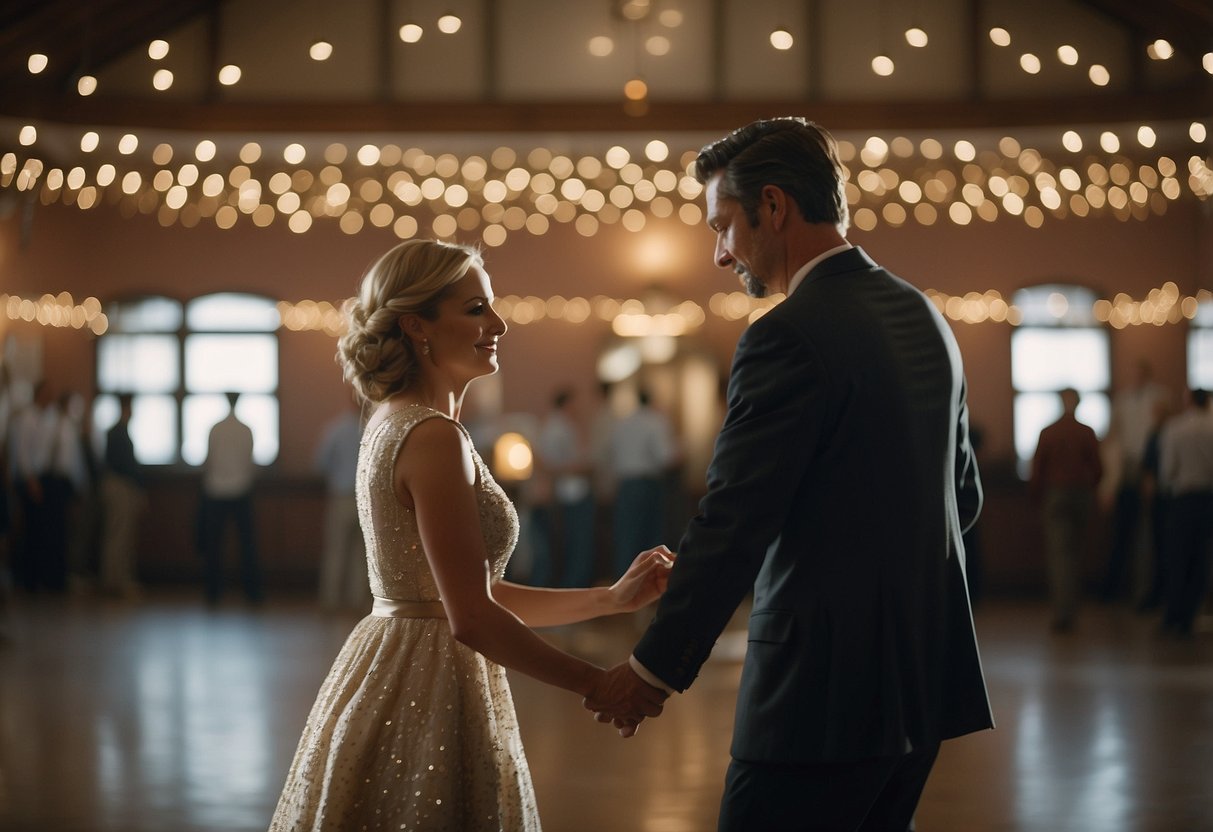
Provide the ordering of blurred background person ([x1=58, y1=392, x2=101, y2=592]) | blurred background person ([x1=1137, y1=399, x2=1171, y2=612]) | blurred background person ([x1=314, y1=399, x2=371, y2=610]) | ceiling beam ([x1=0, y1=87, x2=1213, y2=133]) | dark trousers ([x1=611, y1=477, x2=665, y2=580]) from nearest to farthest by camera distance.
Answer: dark trousers ([x1=611, y1=477, x2=665, y2=580]) → blurred background person ([x1=1137, y1=399, x2=1171, y2=612]) → blurred background person ([x1=314, y1=399, x2=371, y2=610]) → ceiling beam ([x1=0, y1=87, x2=1213, y2=133]) → blurred background person ([x1=58, y1=392, x2=101, y2=592])

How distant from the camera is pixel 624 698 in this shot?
6.43 feet

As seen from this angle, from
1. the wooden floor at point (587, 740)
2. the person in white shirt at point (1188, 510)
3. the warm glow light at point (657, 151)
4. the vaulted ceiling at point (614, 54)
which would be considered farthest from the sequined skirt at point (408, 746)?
the vaulted ceiling at point (614, 54)

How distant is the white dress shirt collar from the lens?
194cm

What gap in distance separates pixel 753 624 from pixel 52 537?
32.2 feet

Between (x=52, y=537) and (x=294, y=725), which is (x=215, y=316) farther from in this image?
(x=294, y=725)

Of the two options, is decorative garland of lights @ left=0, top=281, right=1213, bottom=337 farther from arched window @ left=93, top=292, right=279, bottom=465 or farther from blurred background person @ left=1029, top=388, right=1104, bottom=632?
blurred background person @ left=1029, top=388, right=1104, bottom=632

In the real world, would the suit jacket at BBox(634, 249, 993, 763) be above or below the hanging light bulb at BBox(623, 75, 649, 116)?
below

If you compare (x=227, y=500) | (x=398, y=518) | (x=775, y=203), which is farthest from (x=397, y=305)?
(x=227, y=500)

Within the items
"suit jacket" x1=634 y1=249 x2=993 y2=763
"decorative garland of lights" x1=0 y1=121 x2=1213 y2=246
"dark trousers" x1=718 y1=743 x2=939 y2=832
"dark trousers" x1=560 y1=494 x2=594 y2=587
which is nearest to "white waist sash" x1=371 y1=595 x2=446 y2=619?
"suit jacket" x1=634 y1=249 x2=993 y2=763

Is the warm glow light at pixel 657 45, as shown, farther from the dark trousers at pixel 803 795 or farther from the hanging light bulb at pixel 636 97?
the dark trousers at pixel 803 795

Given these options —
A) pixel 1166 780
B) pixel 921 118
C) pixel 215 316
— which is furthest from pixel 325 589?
pixel 1166 780

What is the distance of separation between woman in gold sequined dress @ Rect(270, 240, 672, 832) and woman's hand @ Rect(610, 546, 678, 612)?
248 mm

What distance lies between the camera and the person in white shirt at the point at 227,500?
982cm

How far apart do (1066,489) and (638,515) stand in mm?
2732
